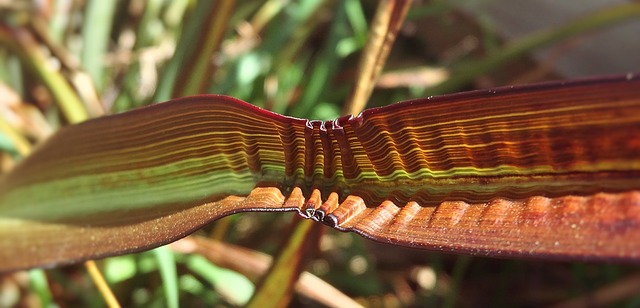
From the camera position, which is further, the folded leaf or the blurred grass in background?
the blurred grass in background

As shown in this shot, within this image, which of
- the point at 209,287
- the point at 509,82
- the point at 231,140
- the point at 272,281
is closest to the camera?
the point at 231,140

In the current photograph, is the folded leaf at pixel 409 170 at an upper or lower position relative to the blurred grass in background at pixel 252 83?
upper

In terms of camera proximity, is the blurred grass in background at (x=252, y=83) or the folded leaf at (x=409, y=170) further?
the blurred grass in background at (x=252, y=83)

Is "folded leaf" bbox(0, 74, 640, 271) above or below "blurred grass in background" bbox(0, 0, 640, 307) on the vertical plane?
above

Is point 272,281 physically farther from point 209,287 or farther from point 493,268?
point 493,268

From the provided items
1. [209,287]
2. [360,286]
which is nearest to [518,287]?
[360,286]
